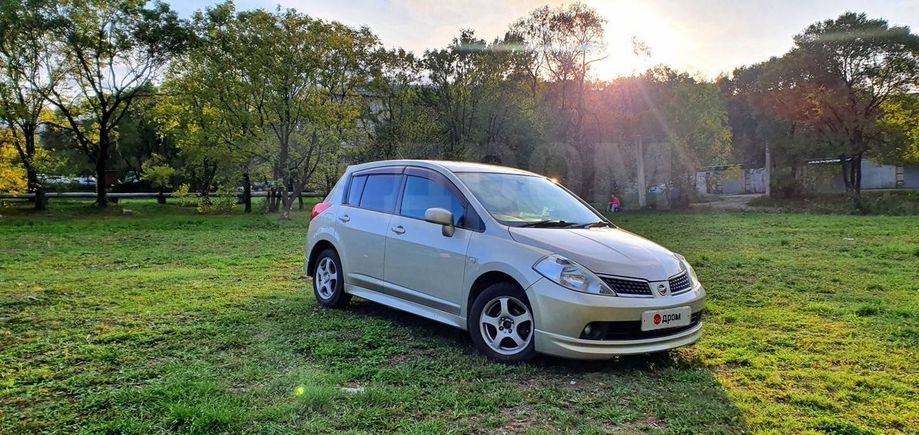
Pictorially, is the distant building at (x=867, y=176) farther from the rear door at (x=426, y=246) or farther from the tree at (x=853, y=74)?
the rear door at (x=426, y=246)

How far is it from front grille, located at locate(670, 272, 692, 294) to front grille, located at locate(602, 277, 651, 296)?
0.93ft

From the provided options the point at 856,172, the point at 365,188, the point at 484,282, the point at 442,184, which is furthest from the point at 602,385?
the point at 856,172

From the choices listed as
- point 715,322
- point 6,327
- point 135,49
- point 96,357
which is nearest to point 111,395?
point 96,357

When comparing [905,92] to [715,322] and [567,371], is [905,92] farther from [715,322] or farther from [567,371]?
[567,371]

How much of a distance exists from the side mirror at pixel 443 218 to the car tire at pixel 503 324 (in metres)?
0.65

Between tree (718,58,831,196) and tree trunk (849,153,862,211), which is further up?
tree (718,58,831,196)

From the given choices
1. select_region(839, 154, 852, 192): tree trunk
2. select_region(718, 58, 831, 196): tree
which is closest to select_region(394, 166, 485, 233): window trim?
select_region(718, 58, 831, 196): tree

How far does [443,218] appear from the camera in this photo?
14.9 ft

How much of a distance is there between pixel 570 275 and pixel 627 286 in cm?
41

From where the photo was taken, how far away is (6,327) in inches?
201

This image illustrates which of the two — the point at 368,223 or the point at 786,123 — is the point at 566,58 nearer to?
the point at 786,123

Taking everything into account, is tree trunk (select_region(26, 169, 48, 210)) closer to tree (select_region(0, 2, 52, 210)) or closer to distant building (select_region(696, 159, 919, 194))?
tree (select_region(0, 2, 52, 210))

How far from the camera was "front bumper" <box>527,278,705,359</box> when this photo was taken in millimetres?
3783

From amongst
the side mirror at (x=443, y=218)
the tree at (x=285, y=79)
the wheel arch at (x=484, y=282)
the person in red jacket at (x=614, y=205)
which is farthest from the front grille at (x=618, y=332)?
the person in red jacket at (x=614, y=205)
